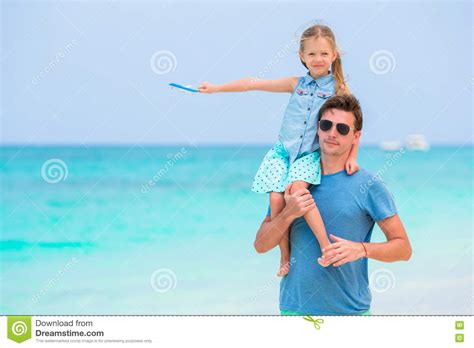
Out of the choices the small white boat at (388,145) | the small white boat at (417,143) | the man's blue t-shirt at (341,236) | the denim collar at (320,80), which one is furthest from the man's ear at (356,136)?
the small white boat at (417,143)

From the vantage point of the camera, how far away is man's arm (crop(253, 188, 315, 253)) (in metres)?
3.60

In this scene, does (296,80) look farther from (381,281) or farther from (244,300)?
(244,300)

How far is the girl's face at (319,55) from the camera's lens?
3887 millimetres

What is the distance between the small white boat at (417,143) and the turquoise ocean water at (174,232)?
195 millimetres

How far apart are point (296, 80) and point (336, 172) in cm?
57

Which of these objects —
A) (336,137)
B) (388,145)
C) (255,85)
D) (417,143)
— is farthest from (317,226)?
(417,143)

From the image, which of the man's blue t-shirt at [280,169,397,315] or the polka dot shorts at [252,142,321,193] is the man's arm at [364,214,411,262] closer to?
the man's blue t-shirt at [280,169,397,315]

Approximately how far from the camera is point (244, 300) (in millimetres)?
8172

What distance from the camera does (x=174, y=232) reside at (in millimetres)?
12492

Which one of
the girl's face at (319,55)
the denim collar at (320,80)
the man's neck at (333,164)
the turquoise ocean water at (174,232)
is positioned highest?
the turquoise ocean water at (174,232)

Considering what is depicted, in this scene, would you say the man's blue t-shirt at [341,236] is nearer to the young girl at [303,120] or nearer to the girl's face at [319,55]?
the young girl at [303,120]
